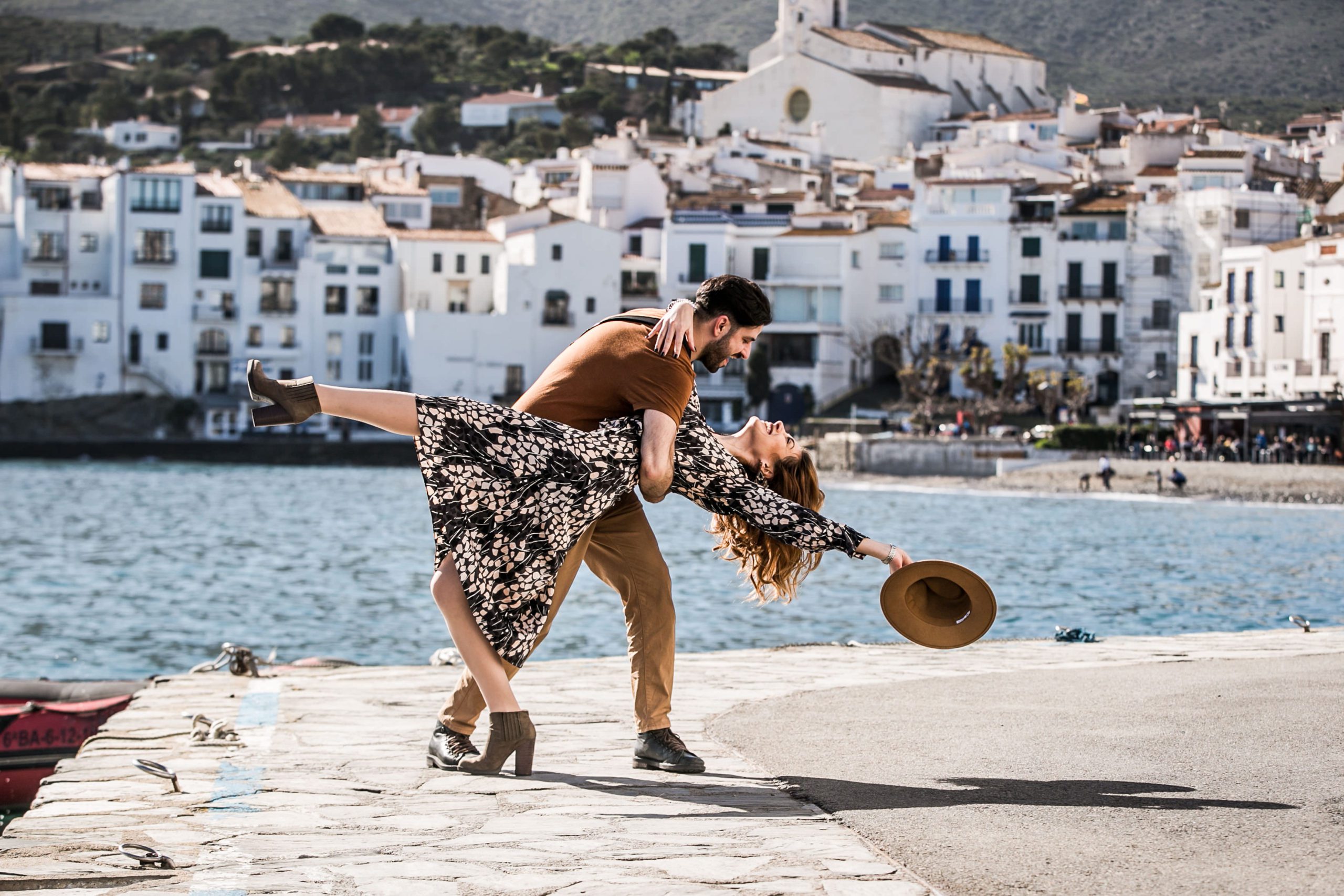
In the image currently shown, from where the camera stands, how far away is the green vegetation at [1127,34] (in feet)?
227

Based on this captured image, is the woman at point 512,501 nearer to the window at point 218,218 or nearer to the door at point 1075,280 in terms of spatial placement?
the door at point 1075,280

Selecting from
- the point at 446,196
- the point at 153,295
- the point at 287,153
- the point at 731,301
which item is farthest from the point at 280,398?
the point at 287,153

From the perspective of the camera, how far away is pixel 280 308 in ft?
232

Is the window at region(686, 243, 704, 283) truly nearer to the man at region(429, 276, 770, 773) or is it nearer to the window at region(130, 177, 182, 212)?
the window at region(130, 177, 182, 212)

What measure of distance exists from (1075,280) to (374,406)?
6522cm

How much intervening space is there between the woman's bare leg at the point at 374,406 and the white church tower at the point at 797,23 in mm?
106730

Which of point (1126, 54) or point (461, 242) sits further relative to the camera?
point (1126, 54)

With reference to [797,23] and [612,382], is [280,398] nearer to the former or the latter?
[612,382]

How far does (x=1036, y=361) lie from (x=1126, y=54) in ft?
181

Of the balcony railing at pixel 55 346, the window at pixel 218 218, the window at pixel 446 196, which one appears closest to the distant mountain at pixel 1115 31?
the window at pixel 446 196

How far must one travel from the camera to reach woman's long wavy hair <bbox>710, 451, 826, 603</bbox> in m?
6.29

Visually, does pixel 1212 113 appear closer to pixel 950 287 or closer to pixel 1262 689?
pixel 950 287

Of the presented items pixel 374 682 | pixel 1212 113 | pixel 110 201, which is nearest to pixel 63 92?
pixel 110 201

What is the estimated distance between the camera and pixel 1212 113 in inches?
3863
